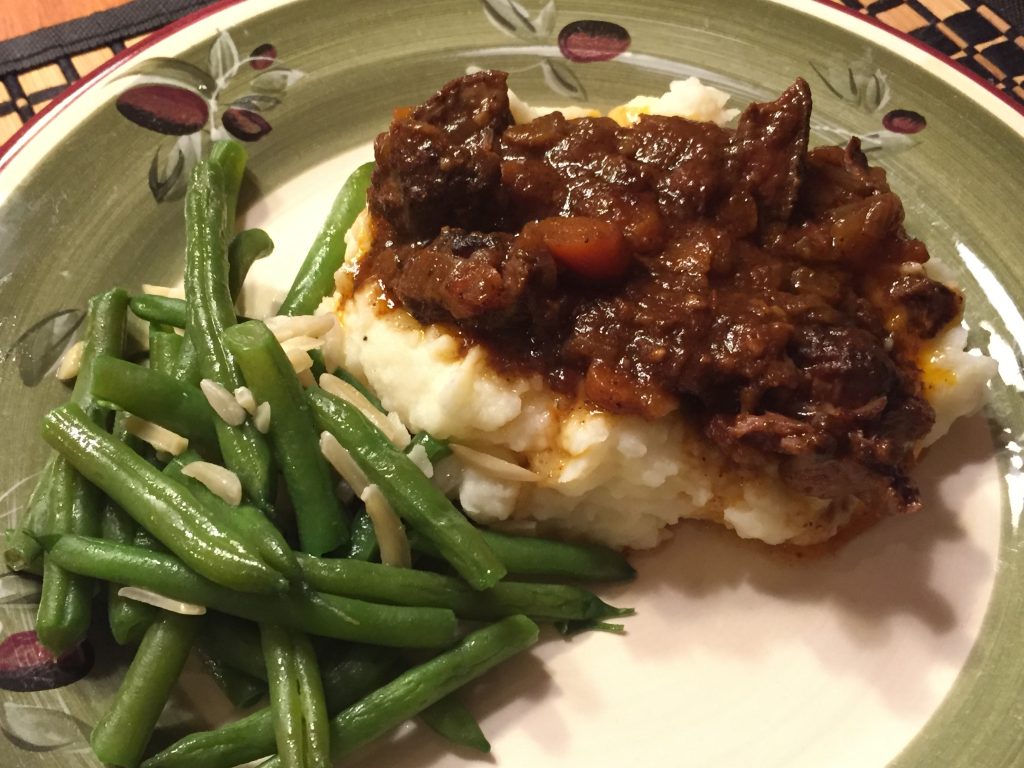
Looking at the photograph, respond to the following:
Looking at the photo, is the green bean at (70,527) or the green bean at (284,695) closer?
the green bean at (284,695)

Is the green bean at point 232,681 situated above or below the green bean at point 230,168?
below

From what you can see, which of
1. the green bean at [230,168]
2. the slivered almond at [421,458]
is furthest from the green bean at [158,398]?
the green bean at [230,168]

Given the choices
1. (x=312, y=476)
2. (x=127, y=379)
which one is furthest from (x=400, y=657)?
(x=127, y=379)

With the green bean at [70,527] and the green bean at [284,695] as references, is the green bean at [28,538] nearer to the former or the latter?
the green bean at [70,527]

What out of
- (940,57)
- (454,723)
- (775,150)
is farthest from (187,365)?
(940,57)

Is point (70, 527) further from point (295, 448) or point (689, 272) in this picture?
point (689, 272)

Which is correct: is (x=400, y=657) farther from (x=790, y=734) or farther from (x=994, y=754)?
(x=994, y=754)

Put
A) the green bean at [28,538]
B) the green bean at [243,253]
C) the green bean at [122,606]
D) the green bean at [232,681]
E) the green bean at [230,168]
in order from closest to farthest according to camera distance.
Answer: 1. the green bean at [122,606]
2. the green bean at [232,681]
3. the green bean at [28,538]
4. the green bean at [243,253]
5. the green bean at [230,168]
